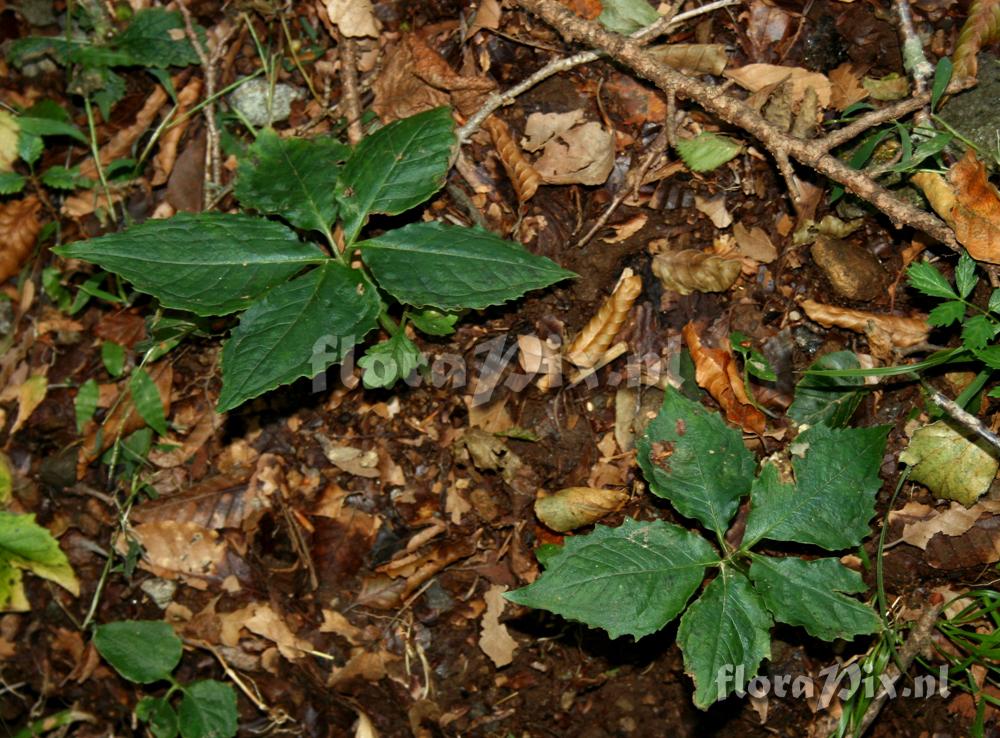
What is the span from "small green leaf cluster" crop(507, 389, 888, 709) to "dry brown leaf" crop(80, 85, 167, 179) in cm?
250

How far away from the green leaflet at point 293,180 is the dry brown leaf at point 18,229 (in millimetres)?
1514

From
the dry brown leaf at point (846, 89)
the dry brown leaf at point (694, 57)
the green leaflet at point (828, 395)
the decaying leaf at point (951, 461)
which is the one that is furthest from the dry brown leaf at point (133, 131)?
the decaying leaf at point (951, 461)

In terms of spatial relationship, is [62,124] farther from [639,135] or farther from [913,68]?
[913,68]

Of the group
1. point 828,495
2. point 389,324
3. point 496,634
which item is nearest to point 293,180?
point 389,324

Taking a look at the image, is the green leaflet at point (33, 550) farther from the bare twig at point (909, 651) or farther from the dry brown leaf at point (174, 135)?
the bare twig at point (909, 651)

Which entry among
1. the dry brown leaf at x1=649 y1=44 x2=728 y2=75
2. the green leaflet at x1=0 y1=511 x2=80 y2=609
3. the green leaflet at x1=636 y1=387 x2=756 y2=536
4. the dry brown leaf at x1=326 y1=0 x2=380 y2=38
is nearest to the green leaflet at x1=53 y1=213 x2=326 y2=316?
the dry brown leaf at x1=326 y1=0 x2=380 y2=38

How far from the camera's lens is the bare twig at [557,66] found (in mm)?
2682

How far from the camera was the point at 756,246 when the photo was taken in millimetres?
2650

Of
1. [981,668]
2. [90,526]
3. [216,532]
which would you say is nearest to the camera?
[981,668]

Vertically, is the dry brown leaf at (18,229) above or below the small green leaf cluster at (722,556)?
above

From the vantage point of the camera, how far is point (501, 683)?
2744mm

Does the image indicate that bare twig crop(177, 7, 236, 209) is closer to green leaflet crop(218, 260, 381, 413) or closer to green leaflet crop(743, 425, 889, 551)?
green leaflet crop(218, 260, 381, 413)

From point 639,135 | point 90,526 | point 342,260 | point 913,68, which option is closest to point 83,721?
point 90,526

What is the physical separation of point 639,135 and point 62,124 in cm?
242
